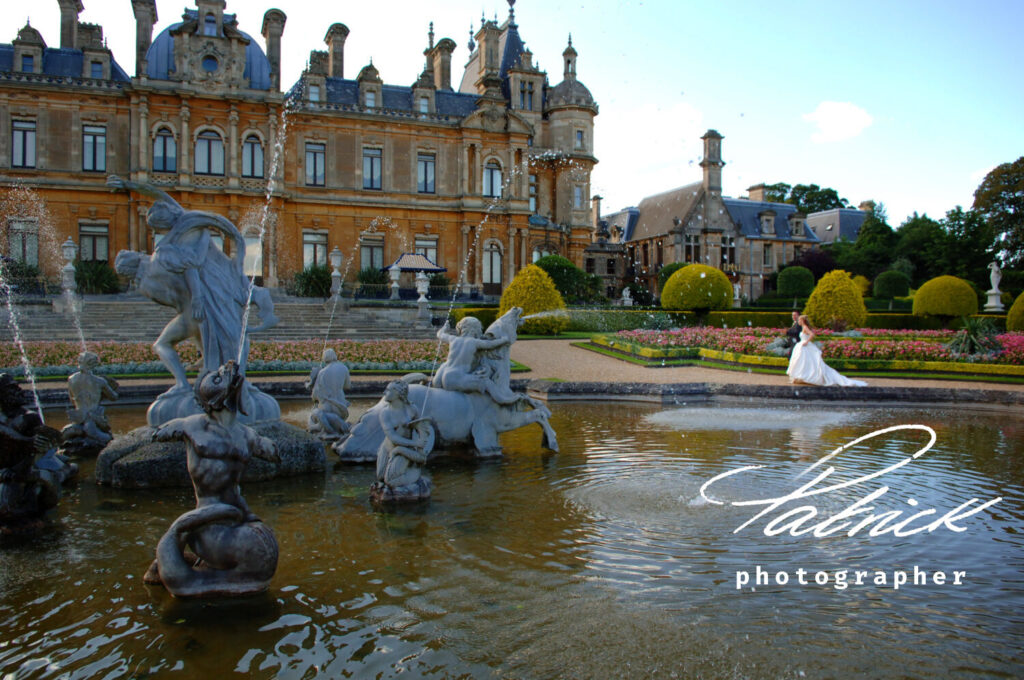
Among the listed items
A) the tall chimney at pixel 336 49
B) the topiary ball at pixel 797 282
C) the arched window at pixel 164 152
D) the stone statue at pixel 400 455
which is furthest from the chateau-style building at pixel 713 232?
the stone statue at pixel 400 455

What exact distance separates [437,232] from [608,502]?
115 feet

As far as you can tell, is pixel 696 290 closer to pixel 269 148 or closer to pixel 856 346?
pixel 856 346

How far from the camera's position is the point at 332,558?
516 centimetres

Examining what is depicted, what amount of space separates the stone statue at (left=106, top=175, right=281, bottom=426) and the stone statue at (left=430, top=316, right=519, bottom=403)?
6.69ft

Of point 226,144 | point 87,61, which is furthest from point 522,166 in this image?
point 87,61

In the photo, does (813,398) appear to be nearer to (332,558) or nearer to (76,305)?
(332,558)

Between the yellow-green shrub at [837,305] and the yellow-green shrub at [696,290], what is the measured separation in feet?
13.9

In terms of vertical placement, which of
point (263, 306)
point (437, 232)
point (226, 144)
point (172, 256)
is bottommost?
point (263, 306)

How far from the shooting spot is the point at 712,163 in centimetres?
5744

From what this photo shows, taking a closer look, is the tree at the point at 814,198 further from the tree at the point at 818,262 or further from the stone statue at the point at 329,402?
the stone statue at the point at 329,402

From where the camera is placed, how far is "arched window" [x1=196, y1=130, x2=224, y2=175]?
35.6 meters

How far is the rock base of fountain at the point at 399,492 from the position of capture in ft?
20.8

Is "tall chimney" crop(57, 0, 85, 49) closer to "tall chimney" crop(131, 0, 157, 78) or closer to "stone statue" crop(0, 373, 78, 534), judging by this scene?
"tall chimney" crop(131, 0, 157, 78)

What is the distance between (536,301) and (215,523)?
22.9m
